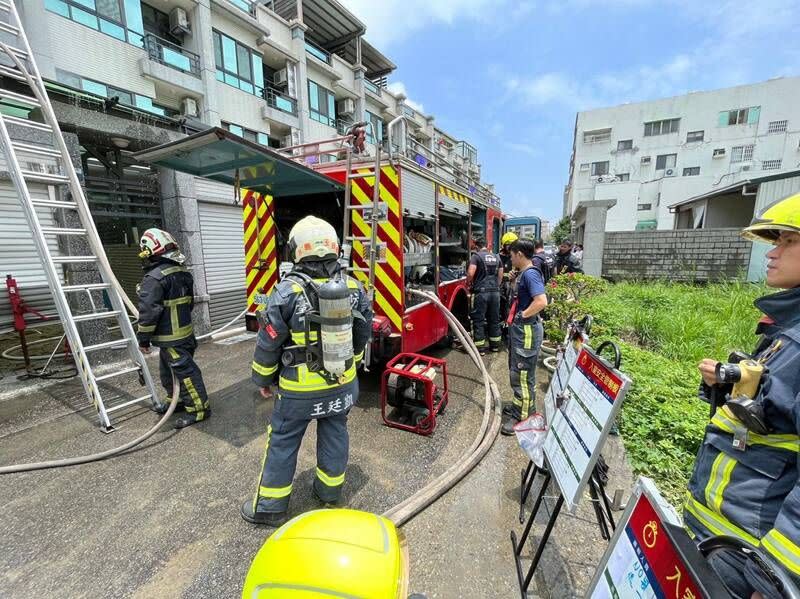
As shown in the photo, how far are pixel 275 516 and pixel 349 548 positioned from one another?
161cm

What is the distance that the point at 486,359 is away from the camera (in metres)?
5.14

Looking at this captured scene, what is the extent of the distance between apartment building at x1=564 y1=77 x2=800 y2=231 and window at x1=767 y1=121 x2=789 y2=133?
55 millimetres

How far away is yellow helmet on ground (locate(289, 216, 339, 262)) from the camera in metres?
2.13

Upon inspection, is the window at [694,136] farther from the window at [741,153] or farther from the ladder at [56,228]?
the ladder at [56,228]

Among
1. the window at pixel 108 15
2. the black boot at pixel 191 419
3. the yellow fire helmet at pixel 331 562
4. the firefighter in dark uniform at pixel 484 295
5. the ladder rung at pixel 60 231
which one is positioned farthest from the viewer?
the window at pixel 108 15

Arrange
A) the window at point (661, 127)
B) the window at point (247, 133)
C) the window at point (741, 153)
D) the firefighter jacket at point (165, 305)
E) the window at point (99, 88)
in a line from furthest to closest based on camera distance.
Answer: the window at point (661, 127)
the window at point (741, 153)
the window at point (247, 133)
the window at point (99, 88)
the firefighter jacket at point (165, 305)

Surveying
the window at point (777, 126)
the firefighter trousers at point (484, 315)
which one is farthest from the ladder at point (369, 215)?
the window at point (777, 126)

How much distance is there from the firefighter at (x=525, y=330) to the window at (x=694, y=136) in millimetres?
36801

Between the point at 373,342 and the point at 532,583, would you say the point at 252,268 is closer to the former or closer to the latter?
the point at 373,342

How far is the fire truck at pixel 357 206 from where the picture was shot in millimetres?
3057

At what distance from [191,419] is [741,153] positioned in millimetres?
40661

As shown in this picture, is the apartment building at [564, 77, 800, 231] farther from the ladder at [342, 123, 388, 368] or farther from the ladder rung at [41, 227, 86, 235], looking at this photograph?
the ladder rung at [41, 227, 86, 235]

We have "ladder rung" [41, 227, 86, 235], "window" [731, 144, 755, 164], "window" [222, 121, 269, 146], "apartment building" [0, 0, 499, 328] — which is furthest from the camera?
"window" [731, 144, 755, 164]

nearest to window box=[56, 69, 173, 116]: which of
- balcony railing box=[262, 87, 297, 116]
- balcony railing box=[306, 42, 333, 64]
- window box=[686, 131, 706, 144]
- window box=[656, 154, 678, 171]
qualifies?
balcony railing box=[262, 87, 297, 116]
